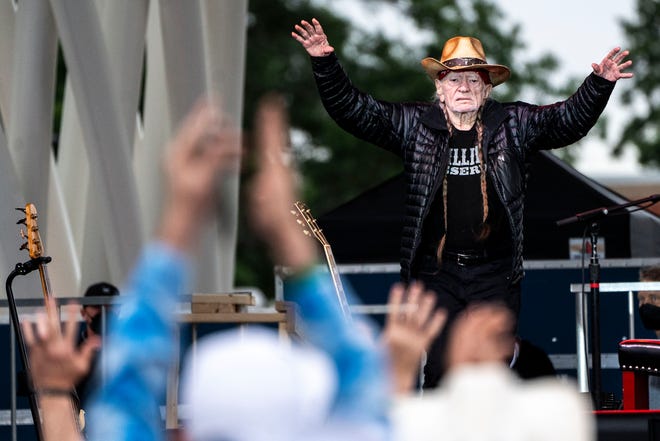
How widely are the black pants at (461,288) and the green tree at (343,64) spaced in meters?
26.2

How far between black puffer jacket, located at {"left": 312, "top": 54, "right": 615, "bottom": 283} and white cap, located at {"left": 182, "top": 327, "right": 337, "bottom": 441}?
4469 mm

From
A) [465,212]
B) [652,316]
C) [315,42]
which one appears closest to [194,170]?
[465,212]

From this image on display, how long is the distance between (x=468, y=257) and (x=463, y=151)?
1.71 feet

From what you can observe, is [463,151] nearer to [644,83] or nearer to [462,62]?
[462,62]

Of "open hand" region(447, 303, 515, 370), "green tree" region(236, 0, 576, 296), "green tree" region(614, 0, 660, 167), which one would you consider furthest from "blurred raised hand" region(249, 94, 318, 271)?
"green tree" region(614, 0, 660, 167)

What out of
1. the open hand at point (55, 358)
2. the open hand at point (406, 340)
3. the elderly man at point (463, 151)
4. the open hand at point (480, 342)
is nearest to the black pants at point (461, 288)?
the elderly man at point (463, 151)

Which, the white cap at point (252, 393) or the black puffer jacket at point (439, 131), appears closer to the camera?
the white cap at point (252, 393)

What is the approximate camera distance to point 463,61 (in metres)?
7.03

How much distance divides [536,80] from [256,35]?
24.7ft

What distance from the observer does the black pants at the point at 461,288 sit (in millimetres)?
6828

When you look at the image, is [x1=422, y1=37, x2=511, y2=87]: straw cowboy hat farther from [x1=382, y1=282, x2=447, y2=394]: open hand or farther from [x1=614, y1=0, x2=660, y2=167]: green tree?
[x1=614, y1=0, x2=660, y2=167]: green tree

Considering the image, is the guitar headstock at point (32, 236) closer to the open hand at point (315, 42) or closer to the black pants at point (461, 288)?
the open hand at point (315, 42)

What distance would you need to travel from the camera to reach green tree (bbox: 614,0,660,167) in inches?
1768

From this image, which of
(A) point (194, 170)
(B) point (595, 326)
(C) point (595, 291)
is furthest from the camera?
(C) point (595, 291)
